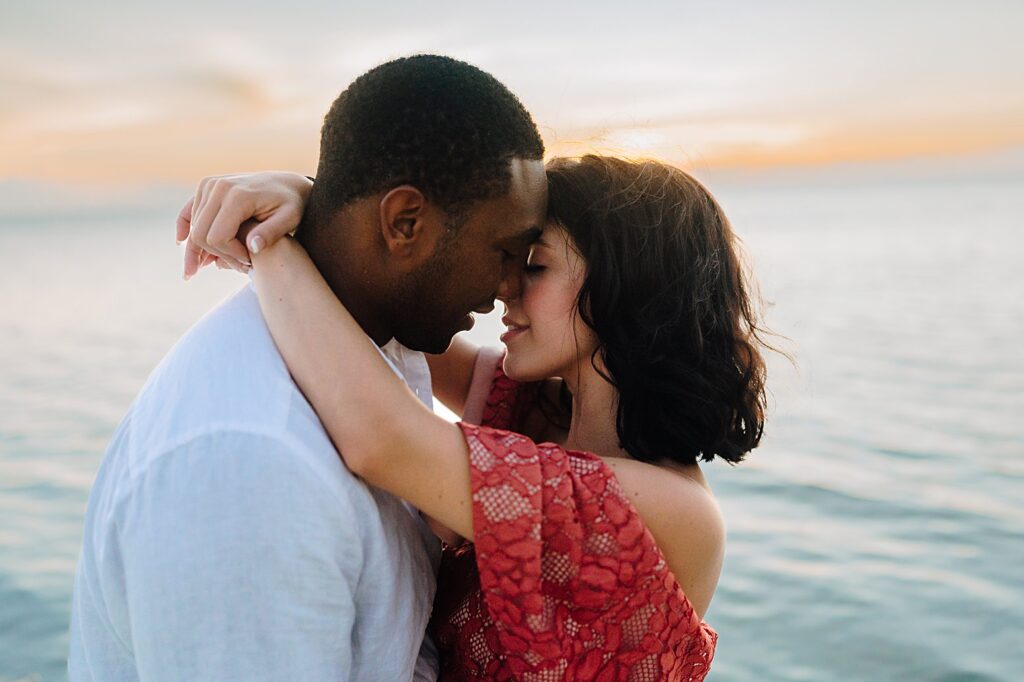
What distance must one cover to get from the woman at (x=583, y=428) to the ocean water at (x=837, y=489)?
1.69 feet

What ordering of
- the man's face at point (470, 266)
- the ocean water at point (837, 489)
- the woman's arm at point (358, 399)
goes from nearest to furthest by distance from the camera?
1. the woman's arm at point (358, 399)
2. the man's face at point (470, 266)
3. the ocean water at point (837, 489)

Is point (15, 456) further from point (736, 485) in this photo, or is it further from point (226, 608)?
point (226, 608)

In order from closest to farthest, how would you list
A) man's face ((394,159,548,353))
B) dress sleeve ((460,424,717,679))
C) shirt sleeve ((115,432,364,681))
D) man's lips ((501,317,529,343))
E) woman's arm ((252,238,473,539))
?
shirt sleeve ((115,432,364,681)) → woman's arm ((252,238,473,539)) → dress sleeve ((460,424,717,679)) → man's face ((394,159,548,353)) → man's lips ((501,317,529,343))

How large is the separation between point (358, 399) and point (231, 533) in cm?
33

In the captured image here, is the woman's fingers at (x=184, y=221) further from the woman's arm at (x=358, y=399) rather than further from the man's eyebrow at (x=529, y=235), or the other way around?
the man's eyebrow at (x=529, y=235)

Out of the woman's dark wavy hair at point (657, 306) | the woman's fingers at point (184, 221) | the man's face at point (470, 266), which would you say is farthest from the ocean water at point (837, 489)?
the woman's fingers at point (184, 221)

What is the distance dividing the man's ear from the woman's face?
56 centimetres

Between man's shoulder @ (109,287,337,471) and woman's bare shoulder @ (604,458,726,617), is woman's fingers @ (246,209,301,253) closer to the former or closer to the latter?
man's shoulder @ (109,287,337,471)

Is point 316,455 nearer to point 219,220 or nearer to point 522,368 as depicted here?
point 219,220

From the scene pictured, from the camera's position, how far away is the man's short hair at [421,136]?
1.76 metres

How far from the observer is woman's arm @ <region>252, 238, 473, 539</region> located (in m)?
1.61

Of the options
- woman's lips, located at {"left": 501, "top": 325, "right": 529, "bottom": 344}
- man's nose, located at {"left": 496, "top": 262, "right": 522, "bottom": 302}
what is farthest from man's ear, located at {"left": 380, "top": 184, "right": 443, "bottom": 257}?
woman's lips, located at {"left": 501, "top": 325, "right": 529, "bottom": 344}

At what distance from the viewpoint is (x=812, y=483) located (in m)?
7.05

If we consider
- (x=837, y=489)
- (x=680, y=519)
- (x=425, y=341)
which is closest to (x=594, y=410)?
(x=680, y=519)
